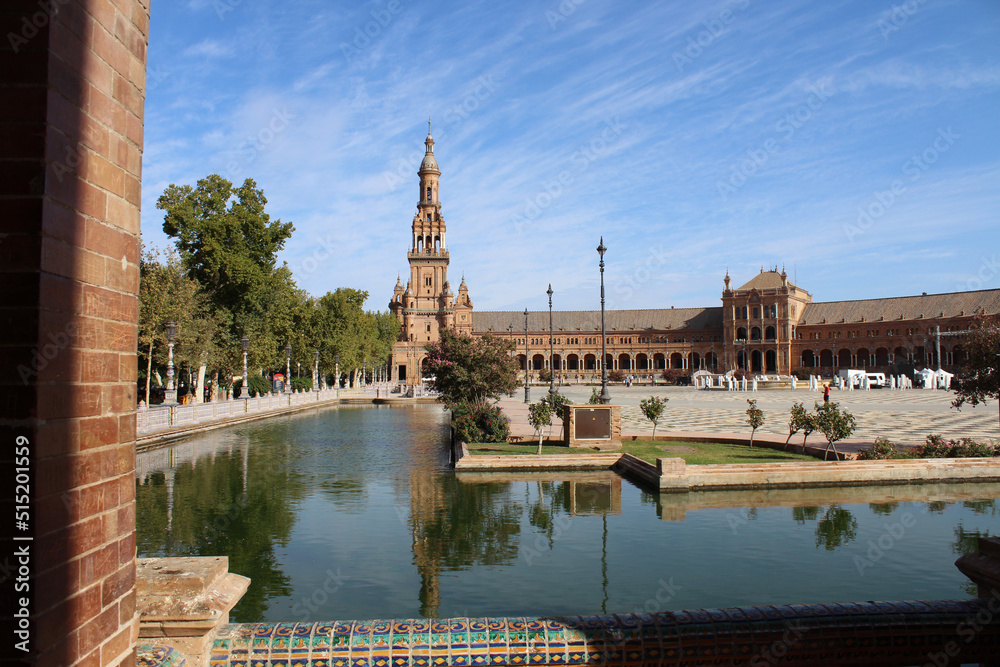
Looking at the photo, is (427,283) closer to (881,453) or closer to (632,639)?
(881,453)

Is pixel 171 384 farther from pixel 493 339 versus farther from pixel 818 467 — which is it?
pixel 818 467

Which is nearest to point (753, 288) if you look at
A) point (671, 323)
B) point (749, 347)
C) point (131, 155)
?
point (749, 347)

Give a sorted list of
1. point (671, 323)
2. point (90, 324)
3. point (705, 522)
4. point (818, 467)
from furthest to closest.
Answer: point (671, 323) → point (818, 467) → point (705, 522) → point (90, 324)

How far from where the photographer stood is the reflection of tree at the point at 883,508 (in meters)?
12.2

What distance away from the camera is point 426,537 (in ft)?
34.3

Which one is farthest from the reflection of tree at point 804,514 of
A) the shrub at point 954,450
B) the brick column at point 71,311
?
the brick column at point 71,311

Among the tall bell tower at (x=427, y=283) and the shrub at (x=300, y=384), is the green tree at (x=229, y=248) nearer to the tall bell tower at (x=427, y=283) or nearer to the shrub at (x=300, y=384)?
the shrub at (x=300, y=384)

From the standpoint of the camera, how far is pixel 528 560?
30.2ft

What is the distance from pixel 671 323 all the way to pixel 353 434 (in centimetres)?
10480

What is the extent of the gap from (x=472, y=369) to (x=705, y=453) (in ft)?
28.3

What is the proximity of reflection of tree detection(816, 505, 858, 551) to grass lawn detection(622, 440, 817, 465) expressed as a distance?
10.8ft

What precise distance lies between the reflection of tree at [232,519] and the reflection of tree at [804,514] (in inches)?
336

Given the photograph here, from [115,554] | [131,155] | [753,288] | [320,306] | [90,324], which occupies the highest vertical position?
[753,288]

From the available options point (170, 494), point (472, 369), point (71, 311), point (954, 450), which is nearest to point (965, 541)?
point (954, 450)
